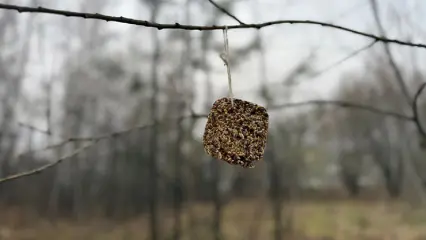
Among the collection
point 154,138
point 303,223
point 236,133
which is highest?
point 154,138

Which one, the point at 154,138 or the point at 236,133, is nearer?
the point at 236,133

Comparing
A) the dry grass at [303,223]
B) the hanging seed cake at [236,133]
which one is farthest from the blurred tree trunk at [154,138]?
the hanging seed cake at [236,133]

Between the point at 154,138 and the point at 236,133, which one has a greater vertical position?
the point at 154,138

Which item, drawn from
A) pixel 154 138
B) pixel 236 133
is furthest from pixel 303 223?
pixel 236 133

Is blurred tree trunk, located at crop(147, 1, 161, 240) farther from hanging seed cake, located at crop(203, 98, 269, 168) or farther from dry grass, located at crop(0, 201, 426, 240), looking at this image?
hanging seed cake, located at crop(203, 98, 269, 168)

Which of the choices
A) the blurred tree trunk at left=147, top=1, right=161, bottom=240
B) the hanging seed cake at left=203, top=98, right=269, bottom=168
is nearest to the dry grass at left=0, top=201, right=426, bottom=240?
the blurred tree trunk at left=147, top=1, right=161, bottom=240

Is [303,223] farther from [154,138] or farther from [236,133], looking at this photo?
[236,133]

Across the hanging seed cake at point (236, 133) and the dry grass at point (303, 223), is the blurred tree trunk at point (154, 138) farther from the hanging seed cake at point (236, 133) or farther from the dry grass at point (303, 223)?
the hanging seed cake at point (236, 133)
